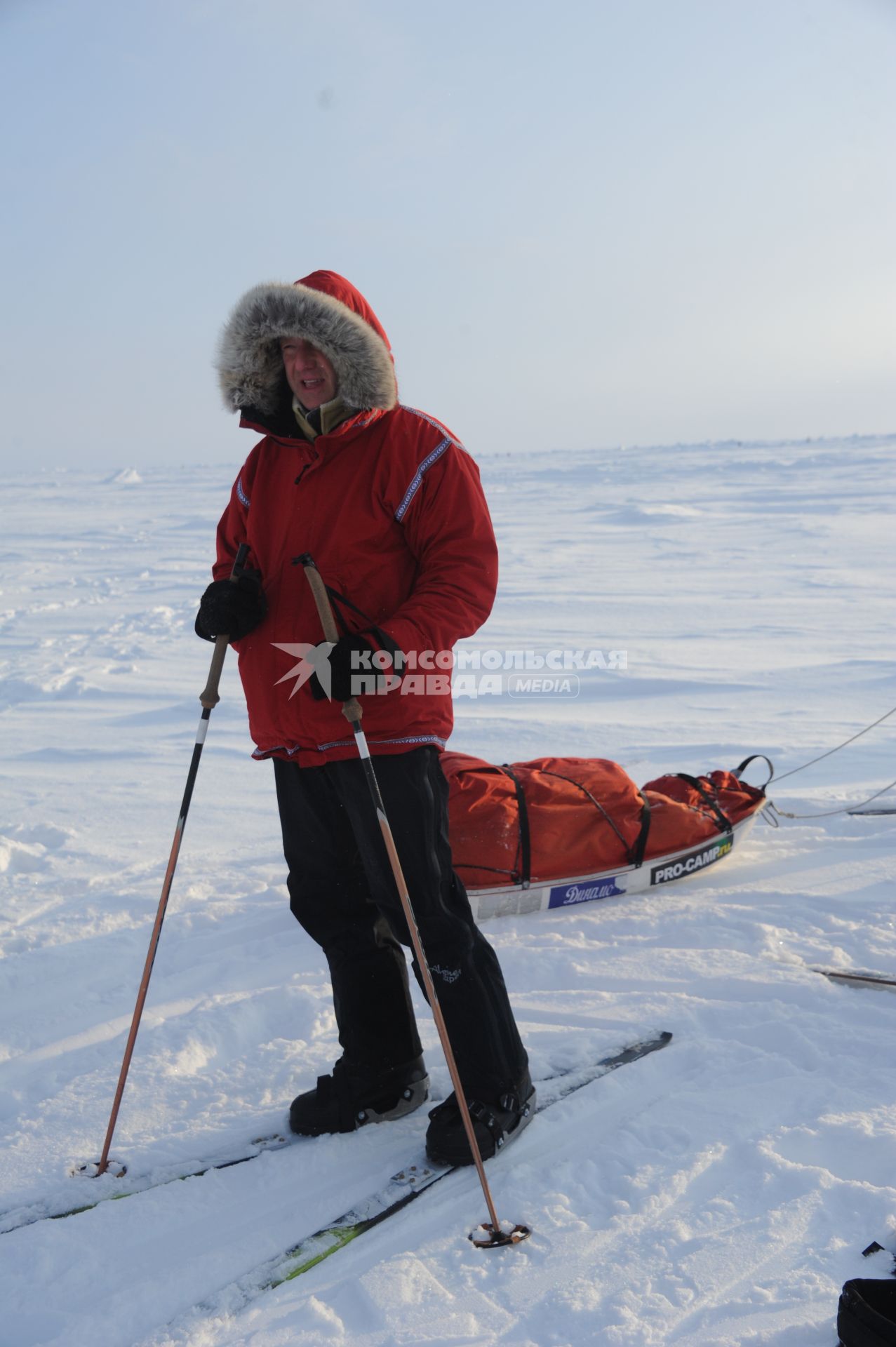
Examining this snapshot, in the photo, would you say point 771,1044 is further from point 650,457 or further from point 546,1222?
point 650,457

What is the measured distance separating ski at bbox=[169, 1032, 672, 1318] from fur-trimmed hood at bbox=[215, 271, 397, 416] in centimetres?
159

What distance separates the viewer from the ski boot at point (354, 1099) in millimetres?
2100

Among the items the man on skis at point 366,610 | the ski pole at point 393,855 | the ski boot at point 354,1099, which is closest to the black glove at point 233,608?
the man on skis at point 366,610

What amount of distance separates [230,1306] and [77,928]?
71.6 inches

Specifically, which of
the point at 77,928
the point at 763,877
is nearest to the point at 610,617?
the point at 763,877

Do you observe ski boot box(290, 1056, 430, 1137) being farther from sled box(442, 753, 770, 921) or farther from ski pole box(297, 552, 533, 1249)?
sled box(442, 753, 770, 921)

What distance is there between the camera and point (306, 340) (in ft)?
6.39

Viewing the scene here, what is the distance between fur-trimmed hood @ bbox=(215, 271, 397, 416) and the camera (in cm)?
191

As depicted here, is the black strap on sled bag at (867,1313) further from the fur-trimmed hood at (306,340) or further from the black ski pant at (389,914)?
the fur-trimmed hood at (306,340)

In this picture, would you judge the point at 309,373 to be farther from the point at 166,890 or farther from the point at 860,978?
the point at 860,978

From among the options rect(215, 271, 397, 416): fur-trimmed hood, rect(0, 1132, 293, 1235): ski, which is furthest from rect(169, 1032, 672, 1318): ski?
rect(215, 271, 397, 416): fur-trimmed hood

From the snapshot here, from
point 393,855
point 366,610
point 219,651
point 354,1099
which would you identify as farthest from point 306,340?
point 354,1099

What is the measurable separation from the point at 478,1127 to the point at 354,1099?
1.04 ft

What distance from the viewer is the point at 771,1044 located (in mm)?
2332
